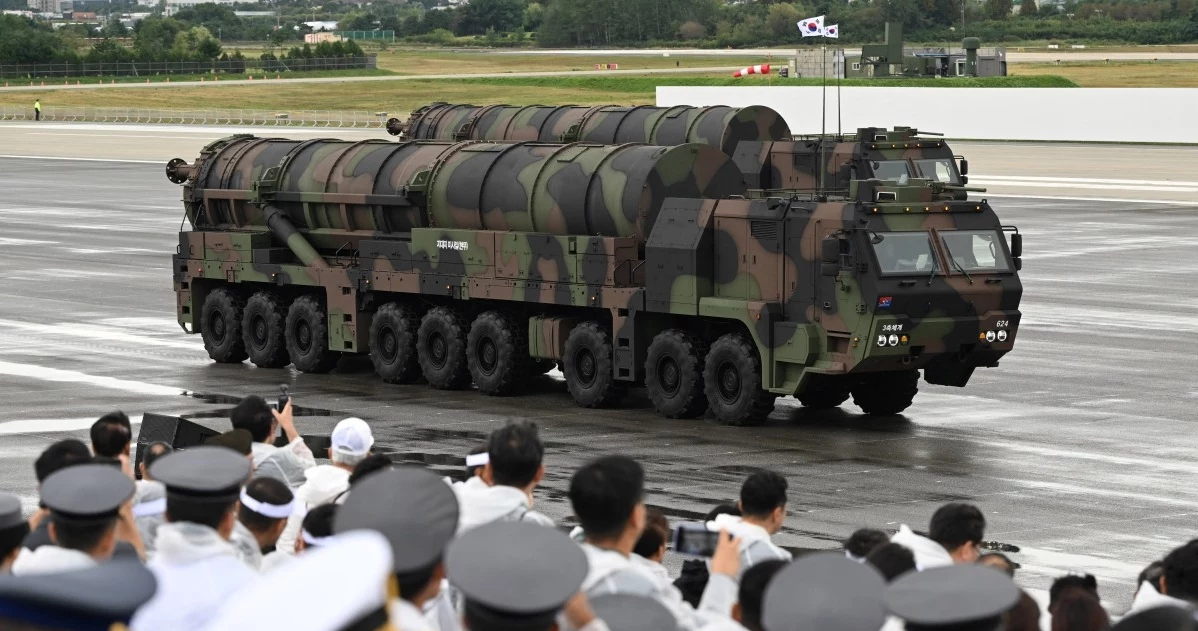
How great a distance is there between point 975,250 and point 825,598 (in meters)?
14.4

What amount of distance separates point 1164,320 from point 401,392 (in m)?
10.2

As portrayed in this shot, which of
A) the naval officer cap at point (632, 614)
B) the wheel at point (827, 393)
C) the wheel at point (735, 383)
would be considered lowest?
the wheel at point (827, 393)

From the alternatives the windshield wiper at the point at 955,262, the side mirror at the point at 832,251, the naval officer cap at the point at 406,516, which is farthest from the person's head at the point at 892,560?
the windshield wiper at the point at 955,262

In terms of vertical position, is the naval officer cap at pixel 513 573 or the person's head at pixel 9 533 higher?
the naval officer cap at pixel 513 573

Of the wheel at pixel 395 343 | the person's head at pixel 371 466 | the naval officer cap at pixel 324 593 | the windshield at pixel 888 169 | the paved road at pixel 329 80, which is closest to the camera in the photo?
the naval officer cap at pixel 324 593

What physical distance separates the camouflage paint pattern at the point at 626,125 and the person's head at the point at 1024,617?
22.7 metres

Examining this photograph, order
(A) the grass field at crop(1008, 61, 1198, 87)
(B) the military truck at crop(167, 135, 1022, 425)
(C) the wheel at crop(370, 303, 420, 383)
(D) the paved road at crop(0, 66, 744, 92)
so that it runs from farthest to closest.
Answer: (D) the paved road at crop(0, 66, 744, 92), (A) the grass field at crop(1008, 61, 1198, 87), (C) the wheel at crop(370, 303, 420, 383), (B) the military truck at crop(167, 135, 1022, 425)

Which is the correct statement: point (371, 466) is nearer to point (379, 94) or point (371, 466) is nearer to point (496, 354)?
point (496, 354)

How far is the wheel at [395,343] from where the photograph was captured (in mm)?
21766

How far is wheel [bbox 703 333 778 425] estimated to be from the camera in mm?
18266

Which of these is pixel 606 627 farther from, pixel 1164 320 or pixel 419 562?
pixel 1164 320

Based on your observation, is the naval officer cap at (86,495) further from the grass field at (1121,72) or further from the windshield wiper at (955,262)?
the grass field at (1121,72)

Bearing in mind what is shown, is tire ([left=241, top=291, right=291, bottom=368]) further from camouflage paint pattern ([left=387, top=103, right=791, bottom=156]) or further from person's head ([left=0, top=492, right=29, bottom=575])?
person's head ([left=0, top=492, right=29, bottom=575])

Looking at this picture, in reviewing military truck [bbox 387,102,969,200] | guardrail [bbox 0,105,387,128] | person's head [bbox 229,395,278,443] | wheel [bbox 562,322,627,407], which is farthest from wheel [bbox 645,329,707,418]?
guardrail [bbox 0,105,387,128]
